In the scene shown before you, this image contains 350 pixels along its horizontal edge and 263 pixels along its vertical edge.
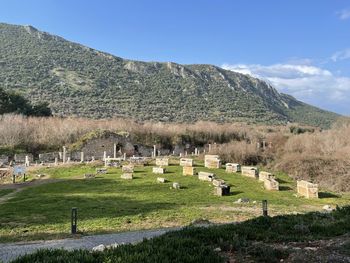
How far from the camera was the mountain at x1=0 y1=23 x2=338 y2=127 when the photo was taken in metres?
121

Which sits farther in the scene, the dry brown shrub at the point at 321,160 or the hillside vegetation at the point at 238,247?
the dry brown shrub at the point at 321,160

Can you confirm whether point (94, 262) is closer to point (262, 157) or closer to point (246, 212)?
point (246, 212)

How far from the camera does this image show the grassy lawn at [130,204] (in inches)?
776

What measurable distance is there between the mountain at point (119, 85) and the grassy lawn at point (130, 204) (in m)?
75.9

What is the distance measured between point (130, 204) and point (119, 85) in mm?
117400

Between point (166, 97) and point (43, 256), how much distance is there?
133083 millimetres

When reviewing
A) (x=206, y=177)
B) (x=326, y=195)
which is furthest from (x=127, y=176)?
(x=326, y=195)

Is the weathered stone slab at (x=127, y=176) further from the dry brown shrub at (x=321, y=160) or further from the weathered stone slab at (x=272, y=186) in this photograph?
the dry brown shrub at (x=321, y=160)

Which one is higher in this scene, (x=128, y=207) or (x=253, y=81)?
(x=253, y=81)

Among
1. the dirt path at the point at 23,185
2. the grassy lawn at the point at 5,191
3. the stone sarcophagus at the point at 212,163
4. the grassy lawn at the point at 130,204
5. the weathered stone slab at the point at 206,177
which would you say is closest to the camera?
the grassy lawn at the point at 130,204

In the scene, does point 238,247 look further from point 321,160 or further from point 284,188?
point 321,160

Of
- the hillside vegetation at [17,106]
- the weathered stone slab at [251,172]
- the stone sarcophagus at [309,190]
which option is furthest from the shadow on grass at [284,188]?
the hillside vegetation at [17,106]

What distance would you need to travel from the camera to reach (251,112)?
5925 inches

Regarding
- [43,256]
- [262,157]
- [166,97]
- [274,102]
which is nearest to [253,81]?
[274,102]
